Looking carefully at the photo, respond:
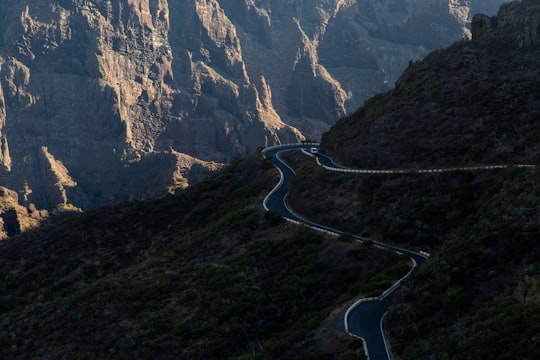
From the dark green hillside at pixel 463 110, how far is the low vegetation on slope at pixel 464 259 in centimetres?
697

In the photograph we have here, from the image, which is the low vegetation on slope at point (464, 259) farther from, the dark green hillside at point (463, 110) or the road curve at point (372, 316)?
the dark green hillside at point (463, 110)

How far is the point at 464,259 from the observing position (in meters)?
34.7

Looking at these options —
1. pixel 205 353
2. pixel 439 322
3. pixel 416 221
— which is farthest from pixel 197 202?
pixel 439 322

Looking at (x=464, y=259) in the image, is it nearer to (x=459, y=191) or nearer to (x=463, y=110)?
(x=459, y=191)

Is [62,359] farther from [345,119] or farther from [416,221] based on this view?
[345,119]

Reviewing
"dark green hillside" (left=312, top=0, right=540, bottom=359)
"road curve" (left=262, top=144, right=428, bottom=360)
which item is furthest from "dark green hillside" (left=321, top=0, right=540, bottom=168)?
"road curve" (left=262, top=144, right=428, bottom=360)

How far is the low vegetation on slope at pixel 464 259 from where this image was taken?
27.1 metres

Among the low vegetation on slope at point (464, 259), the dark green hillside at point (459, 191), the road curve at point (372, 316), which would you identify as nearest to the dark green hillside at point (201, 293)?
the road curve at point (372, 316)

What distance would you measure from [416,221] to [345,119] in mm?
38951

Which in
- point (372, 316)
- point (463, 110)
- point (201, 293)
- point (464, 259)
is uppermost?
point (463, 110)

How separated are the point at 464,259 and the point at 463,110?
114 ft

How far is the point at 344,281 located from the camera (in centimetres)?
4378

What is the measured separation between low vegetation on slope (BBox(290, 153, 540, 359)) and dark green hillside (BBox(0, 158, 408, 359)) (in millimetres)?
4077

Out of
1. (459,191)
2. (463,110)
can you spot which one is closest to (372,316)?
(459,191)
